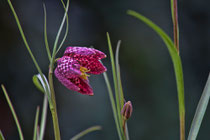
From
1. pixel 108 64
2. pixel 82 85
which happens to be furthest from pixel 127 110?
pixel 108 64

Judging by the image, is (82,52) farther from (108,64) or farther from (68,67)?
(108,64)

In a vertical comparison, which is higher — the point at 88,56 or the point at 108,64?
the point at 88,56

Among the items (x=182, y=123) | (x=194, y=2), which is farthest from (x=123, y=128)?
(x=194, y=2)

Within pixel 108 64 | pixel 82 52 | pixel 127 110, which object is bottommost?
pixel 108 64

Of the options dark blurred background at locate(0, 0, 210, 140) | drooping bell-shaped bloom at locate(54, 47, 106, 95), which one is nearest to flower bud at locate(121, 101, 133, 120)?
drooping bell-shaped bloom at locate(54, 47, 106, 95)

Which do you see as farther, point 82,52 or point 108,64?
point 108,64

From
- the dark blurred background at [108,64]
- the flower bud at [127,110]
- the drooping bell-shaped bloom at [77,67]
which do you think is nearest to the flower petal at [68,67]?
the drooping bell-shaped bloom at [77,67]

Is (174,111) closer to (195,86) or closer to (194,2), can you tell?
(195,86)
